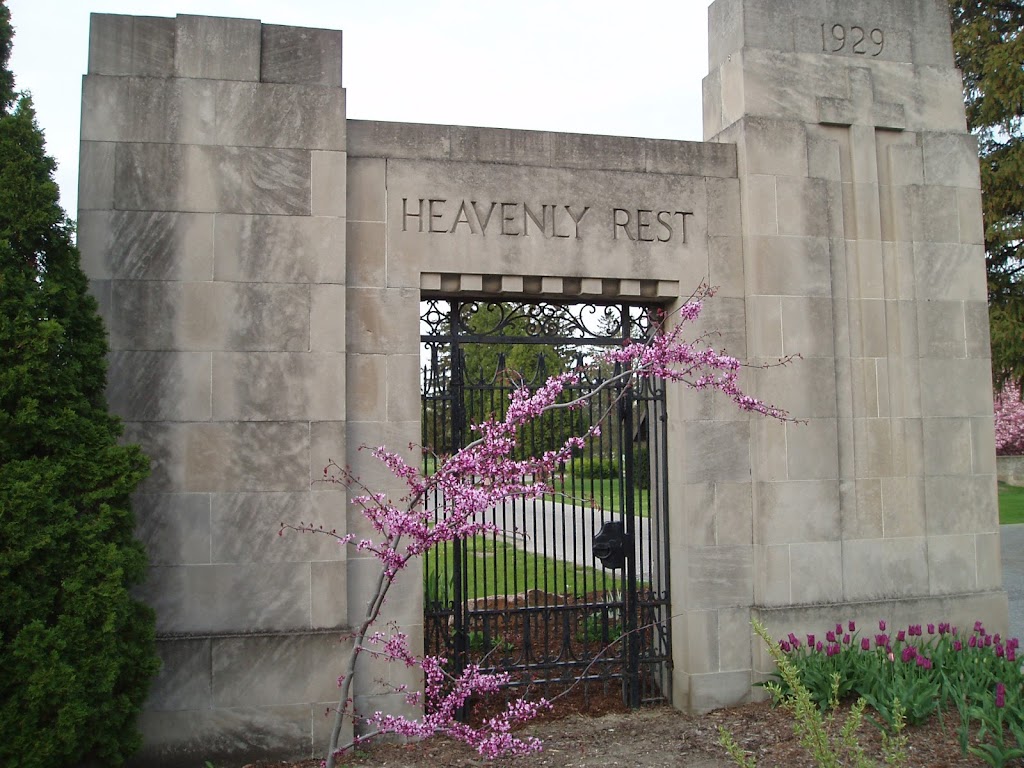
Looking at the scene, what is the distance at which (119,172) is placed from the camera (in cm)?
587

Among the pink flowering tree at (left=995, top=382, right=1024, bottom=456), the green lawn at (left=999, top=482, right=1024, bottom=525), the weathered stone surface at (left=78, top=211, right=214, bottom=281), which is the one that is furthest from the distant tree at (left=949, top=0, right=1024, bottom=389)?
the pink flowering tree at (left=995, top=382, right=1024, bottom=456)

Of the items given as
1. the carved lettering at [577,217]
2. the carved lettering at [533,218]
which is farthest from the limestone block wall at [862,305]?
the carved lettering at [533,218]

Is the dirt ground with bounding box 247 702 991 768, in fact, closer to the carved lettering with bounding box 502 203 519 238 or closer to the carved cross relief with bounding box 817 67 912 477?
the carved cross relief with bounding box 817 67 912 477

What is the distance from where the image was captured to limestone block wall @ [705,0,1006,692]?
6.81 m

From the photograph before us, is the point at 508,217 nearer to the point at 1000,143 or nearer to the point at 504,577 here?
the point at 504,577

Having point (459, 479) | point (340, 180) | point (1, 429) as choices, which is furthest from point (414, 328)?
point (1, 429)

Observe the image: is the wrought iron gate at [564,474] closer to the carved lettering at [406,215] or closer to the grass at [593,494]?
the grass at [593,494]

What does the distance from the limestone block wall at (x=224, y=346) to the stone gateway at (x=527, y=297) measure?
2cm

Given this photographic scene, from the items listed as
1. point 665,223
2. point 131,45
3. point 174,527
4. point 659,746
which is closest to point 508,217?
point 665,223

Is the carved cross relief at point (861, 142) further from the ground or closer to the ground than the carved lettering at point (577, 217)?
further from the ground

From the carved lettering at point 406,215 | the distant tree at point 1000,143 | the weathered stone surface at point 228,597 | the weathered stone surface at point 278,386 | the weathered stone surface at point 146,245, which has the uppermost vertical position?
the distant tree at point 1000,143

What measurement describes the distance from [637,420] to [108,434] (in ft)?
12.6

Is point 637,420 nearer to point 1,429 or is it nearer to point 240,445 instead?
point 240,445

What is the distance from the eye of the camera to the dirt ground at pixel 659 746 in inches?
217
